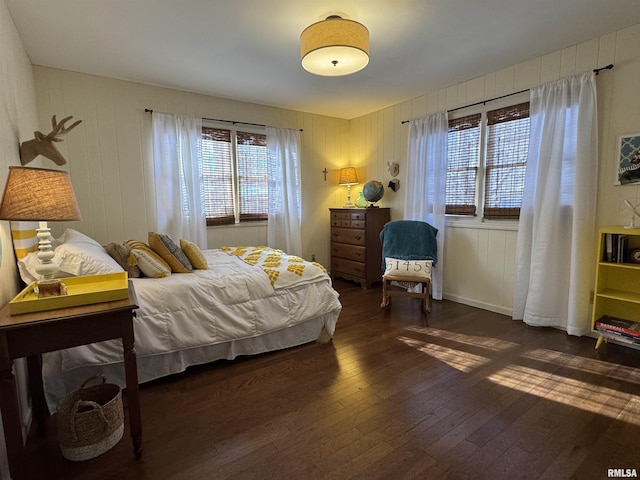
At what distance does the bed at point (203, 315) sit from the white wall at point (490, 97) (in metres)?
1.90

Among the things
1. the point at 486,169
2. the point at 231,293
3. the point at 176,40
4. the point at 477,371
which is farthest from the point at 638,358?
the point at 176,40

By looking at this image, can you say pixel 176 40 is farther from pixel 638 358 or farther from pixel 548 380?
pixel 638 358

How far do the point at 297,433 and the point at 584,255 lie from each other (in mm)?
2783

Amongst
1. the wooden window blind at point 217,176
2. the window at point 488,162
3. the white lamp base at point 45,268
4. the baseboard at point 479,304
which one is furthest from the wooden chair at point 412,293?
the white lamp base at point 45,268

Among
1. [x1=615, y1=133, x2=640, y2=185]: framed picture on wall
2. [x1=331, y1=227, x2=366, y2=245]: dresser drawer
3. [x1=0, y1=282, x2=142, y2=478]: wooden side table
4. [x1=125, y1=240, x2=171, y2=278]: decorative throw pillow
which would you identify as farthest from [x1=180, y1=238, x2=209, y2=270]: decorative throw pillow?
[x1=615, y1=133, x2=640, y2=185]: framed picture on wall

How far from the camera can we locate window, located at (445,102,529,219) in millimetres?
3258

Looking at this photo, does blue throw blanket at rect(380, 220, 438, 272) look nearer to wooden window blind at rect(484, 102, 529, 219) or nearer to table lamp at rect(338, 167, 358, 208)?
wooden window blind at rect(484, 102, 529, 219)

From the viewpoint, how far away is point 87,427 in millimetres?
1517

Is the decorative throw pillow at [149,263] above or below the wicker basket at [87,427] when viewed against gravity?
above

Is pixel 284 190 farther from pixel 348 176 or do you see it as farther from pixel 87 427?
pixel 87 427

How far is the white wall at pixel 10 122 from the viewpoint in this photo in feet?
5.34

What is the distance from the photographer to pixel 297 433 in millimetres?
1688

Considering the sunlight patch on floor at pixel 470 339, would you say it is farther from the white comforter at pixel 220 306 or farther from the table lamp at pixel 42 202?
the table lamp at pixel 42 202

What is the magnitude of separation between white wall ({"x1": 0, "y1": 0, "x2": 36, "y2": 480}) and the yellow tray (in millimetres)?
277
